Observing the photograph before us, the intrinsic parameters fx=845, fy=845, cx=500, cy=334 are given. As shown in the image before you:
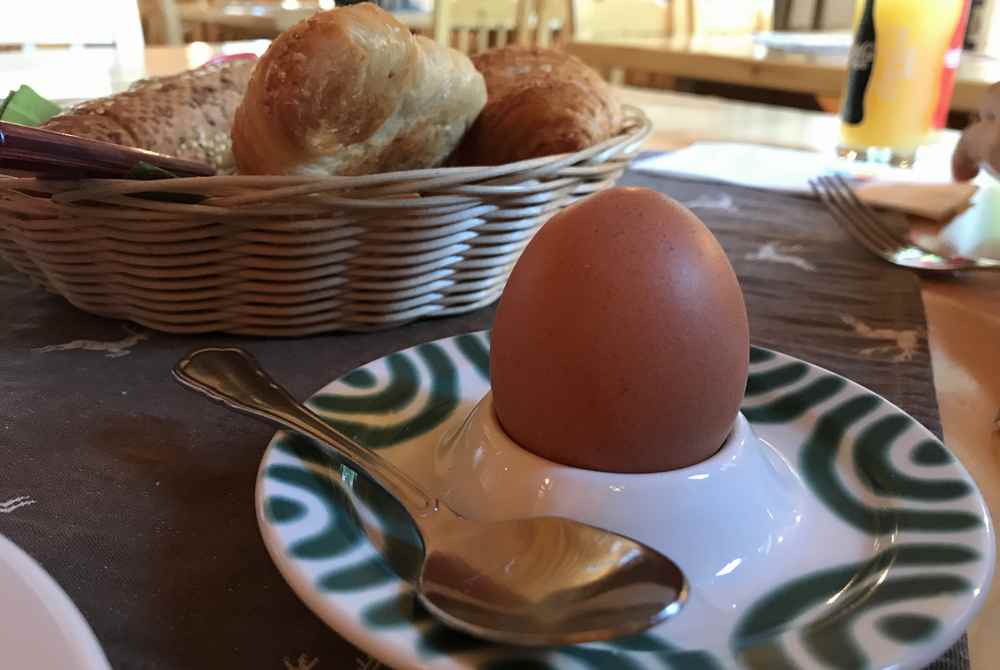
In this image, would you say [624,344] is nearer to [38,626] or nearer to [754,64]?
[38,626]

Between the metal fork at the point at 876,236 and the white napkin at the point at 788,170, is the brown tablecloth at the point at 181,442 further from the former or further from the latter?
the white napkin at the point at 788,170

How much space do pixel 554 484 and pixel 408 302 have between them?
290 millimetres

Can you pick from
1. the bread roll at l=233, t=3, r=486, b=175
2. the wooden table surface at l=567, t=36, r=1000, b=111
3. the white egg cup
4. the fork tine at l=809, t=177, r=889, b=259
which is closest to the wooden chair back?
the wooden table surface at l=567, t=36, r=1000, b=111

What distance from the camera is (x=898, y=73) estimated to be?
1055mm

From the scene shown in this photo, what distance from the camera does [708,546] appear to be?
12.6 inches

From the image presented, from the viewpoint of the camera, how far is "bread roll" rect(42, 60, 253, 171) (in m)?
0.59

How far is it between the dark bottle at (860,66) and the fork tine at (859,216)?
0.51ft

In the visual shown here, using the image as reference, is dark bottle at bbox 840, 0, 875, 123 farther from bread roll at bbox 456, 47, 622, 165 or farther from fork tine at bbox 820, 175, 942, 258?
bread roll at bbox 456, 47, 622, 165

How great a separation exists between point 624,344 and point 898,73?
907 mm

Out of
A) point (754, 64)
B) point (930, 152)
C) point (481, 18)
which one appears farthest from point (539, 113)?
point (481, 18)

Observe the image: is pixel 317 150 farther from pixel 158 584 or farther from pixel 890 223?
pixel 890 223

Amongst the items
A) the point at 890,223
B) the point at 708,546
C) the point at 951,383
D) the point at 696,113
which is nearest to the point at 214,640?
the point at 708,546

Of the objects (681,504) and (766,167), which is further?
(766,167)

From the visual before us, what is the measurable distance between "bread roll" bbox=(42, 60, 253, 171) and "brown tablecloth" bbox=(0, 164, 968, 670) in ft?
0.44
